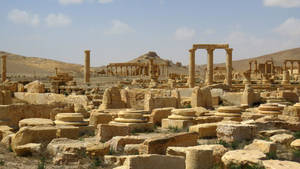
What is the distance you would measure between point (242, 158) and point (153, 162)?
2.18 meters

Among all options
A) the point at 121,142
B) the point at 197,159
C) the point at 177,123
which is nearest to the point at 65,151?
the point at 121,142

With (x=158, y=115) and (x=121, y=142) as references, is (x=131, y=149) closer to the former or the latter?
(x=121, y=142)

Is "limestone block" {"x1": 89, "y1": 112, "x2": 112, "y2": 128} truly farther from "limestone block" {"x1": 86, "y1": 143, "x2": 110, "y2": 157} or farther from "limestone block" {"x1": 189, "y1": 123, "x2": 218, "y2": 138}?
"limestone block" {"x1": 86, "y1": 143, "x2": 110, "y2": 157}

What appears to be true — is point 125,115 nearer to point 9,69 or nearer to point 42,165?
point 42,165

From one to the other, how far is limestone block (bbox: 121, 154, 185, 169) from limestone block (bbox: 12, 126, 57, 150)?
3884 millimetres

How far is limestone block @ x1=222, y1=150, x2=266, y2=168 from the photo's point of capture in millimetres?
6959

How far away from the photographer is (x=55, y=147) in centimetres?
821

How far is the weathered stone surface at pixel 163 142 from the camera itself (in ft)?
25.1

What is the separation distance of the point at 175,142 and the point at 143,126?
3.77 meters

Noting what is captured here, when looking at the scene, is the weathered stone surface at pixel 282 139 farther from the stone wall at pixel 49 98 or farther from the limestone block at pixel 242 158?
the stone wall at pixel 49 98

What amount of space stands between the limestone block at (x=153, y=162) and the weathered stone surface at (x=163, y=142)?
5.29 feet

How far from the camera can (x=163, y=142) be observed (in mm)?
7910

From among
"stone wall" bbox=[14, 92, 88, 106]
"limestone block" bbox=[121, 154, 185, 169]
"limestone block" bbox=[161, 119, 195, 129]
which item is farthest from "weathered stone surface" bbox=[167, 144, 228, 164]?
"stone wall" bbox=[14, 92, 88, 106]

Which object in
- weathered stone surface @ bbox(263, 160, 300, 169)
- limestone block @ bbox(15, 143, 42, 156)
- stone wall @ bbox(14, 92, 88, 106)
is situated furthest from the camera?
stone wall @ bbox(14, 92, 88, 106)
